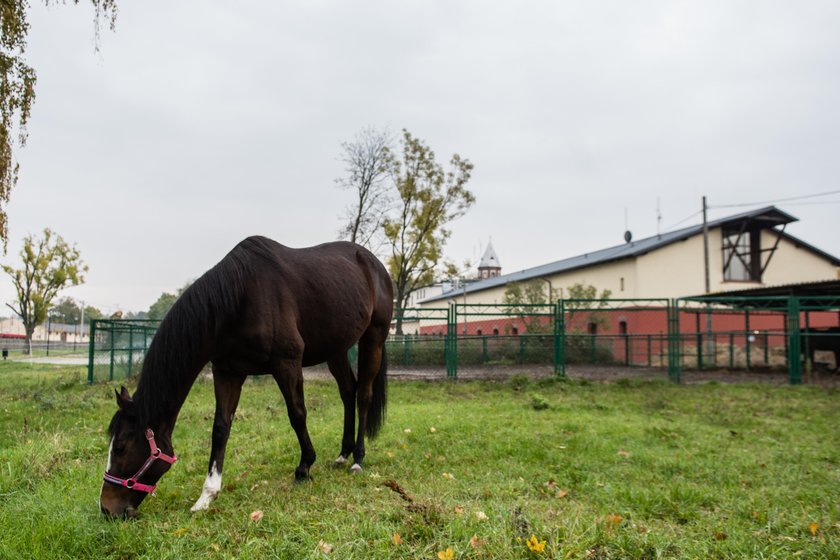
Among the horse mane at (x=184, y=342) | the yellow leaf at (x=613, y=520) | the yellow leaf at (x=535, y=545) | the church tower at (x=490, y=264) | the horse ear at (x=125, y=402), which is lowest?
the yellow leaf at (x=613, y=520)

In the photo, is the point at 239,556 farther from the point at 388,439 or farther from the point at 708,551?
the point at 388,439

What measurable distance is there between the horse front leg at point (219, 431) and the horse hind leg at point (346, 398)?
3.50ft

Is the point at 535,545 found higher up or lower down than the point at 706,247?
lower down

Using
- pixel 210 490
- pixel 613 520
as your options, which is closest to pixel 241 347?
pixel 210 490

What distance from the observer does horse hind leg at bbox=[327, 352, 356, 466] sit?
4.70 meters

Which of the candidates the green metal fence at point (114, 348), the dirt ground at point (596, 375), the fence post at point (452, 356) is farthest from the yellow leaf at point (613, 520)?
the green metal fence at point (114, 348)

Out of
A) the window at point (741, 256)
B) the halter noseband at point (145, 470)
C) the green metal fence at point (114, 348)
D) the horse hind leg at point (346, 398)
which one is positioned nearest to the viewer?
the halter noseband at point (145, 470)

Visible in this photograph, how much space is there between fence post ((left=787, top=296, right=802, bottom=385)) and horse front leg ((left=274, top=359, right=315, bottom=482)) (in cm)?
1213

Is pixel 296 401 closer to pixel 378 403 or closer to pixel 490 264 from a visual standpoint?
pixel 378 403

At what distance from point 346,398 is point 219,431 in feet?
4.77

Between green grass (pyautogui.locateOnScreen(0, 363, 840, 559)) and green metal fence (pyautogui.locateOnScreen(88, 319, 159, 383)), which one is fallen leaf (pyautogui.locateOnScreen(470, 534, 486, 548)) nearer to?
green grass (pyautogui.locateOnScreen(0, 363, 840, 559))

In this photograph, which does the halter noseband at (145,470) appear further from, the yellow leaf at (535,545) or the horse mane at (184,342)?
the yellow leaf at (535,545)

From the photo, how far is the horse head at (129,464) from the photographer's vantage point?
3068 millimetres

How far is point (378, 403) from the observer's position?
5.15 metres
